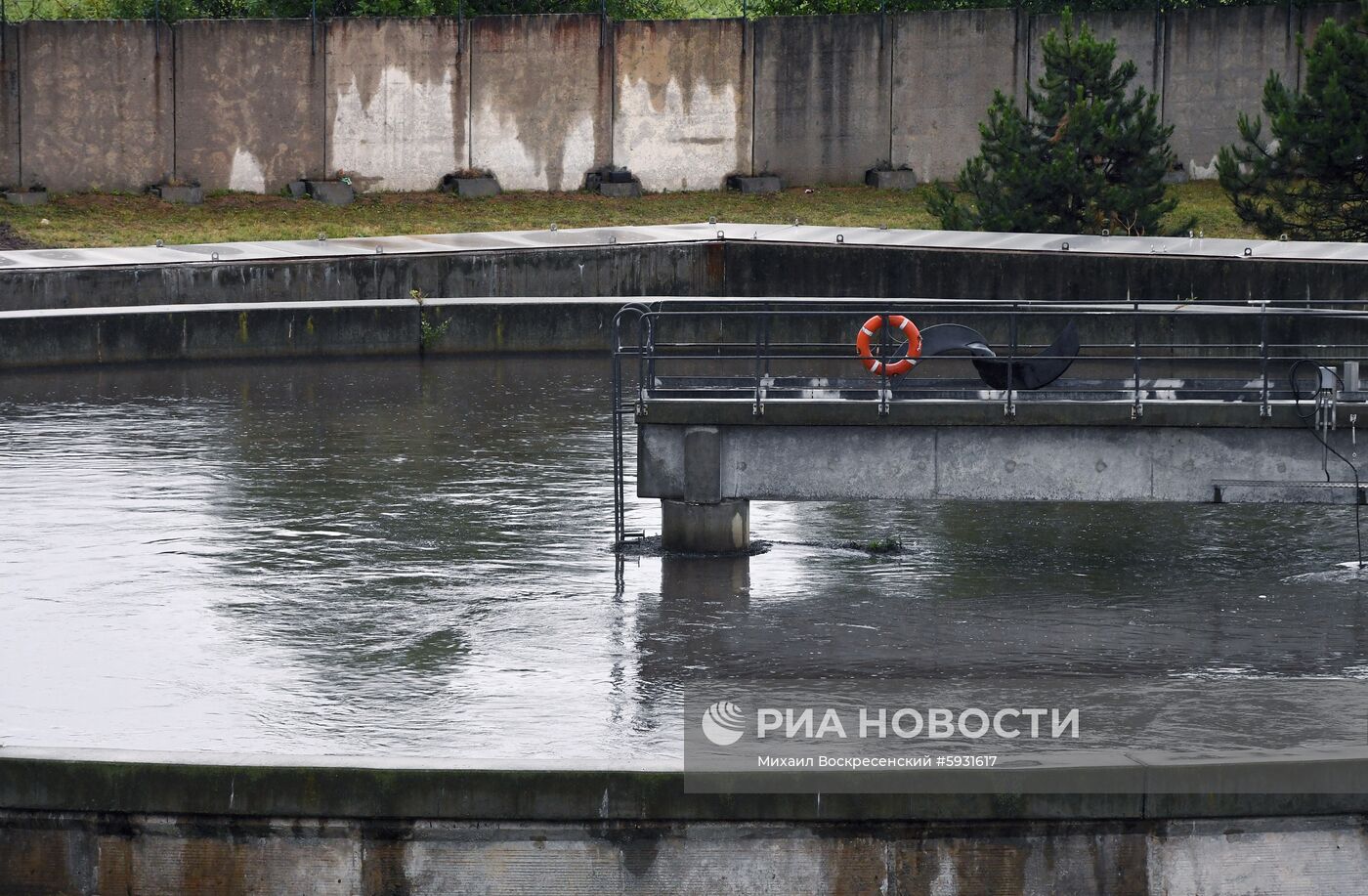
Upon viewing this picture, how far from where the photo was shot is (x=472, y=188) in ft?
111

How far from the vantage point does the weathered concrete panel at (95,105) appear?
1238 inches

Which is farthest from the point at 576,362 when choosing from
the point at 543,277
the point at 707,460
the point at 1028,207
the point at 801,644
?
the point at 801,644

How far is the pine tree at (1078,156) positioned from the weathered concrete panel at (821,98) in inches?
274

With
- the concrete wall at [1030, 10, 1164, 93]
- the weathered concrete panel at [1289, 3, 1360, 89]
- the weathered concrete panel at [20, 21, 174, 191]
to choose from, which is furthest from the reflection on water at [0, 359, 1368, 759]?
the weathered concrete panel at [1289, 3, 1360, 89]

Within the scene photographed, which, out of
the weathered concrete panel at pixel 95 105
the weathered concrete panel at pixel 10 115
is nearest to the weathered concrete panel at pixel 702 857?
the weathered concrete panel at pixel 10 115

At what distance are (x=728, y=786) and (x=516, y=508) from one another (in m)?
6.91

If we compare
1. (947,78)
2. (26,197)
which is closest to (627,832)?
(26,197)

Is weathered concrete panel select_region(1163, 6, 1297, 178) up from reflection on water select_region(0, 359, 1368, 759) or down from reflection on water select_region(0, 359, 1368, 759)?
up

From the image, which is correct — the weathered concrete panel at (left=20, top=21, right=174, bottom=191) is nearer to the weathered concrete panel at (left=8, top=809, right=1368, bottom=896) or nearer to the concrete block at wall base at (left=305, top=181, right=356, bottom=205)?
the concrete block at wall base at (left=305, top=181, right=356, bottom=205)

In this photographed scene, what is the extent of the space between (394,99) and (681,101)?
17.2ft

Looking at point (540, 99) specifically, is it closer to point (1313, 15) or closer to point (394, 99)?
point (394, 99)

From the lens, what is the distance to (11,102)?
103 feet

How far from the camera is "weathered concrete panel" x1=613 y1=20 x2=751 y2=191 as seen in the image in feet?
114

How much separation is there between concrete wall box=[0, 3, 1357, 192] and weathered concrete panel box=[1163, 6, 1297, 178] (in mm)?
35
